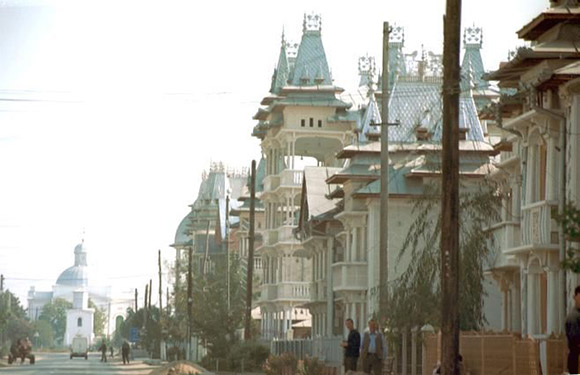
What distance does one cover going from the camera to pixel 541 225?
1531 inches

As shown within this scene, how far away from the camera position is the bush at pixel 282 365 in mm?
57000

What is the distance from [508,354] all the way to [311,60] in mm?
61038

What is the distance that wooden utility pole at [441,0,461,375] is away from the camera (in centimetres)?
2773

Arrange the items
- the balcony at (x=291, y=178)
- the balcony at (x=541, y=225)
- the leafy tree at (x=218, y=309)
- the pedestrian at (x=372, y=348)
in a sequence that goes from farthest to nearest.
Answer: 1. the balcony at (x=291, y=178)
2. the leafy tree at (x=218, y=309)
3. the balcony at (x=541, y=225)
4. the pedestrian at (x=372, y=348)

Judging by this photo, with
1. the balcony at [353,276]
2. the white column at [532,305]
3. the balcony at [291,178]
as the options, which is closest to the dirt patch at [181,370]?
the balcony at [353,276]

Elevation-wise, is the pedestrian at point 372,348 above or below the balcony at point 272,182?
below

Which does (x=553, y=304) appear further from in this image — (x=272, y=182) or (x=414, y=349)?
(x=272, y=182)

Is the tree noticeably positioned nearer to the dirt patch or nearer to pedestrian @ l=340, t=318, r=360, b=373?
pedestrian @ l=340, t=318, r=360, b=373

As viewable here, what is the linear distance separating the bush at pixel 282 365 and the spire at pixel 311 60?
35.9m

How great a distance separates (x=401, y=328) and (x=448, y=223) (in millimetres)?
18271

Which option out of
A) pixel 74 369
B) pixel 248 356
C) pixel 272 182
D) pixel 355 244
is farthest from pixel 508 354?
pixel 272 182

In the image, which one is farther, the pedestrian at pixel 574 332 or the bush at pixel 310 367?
the bush at pixel 310 367

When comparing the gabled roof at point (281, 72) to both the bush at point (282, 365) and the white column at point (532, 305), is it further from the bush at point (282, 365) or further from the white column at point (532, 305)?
the white column at point (532, 305)

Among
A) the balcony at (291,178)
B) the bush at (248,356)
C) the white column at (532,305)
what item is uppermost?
the balcony at (291,178)
